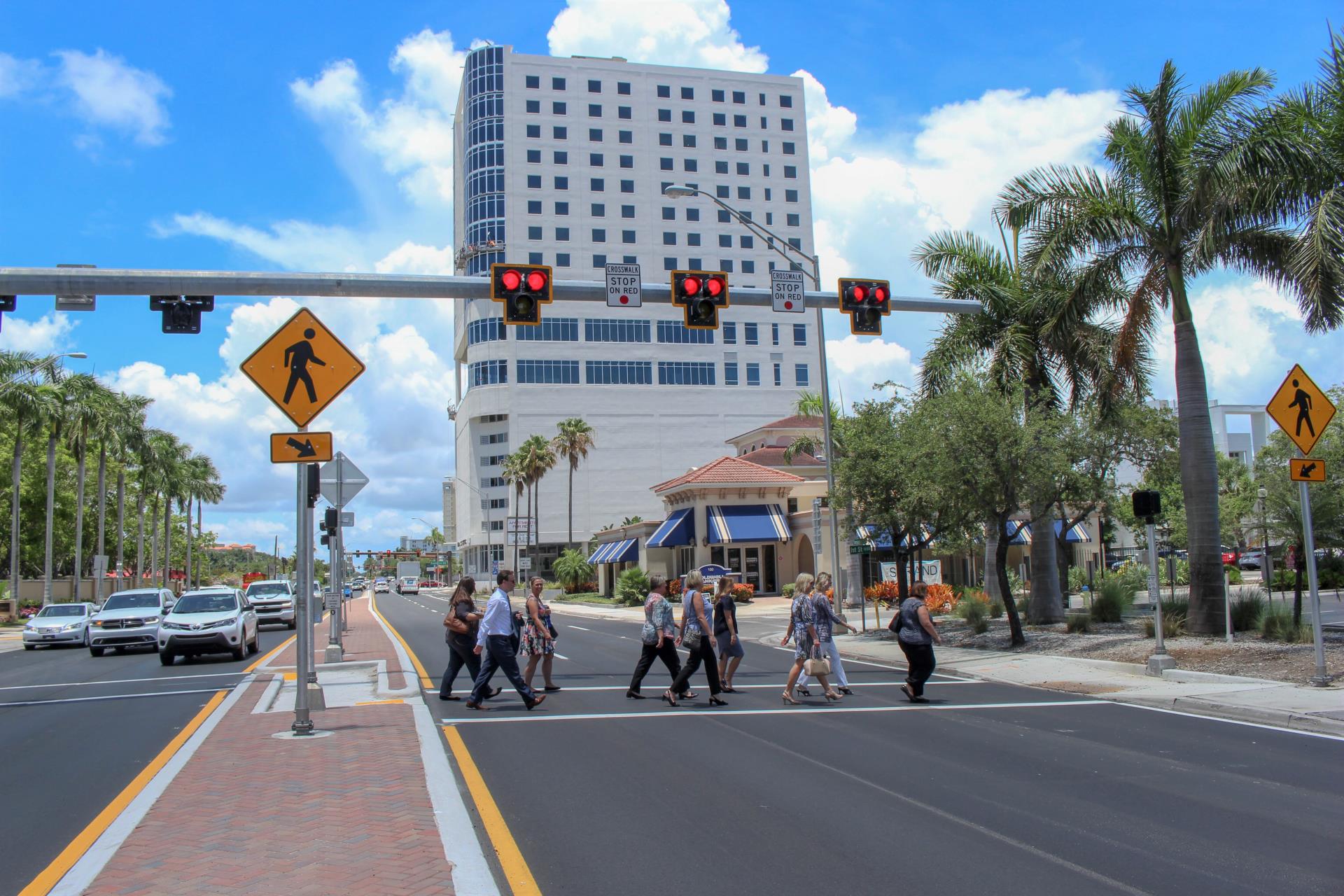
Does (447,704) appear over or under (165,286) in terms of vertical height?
under

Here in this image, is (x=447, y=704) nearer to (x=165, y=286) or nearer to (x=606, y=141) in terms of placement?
(x=165, y=286)

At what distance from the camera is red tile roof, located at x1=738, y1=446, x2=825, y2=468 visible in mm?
57653

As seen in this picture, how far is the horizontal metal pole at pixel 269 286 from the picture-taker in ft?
44.2

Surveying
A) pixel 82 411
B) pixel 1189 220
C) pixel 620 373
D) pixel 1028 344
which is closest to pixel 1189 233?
pixel 1189 220

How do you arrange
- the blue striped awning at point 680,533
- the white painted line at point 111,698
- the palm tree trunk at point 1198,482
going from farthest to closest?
1. the blue striped awning at point 680,533
2. the palm tree trunk at point 1198,482
3. the white painted line at point 111,698

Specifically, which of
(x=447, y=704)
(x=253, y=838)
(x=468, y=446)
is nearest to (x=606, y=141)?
(x=468, y=446)

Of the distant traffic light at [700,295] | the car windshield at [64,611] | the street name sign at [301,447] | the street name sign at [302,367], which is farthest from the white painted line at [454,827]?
the car windshield at [64,611]

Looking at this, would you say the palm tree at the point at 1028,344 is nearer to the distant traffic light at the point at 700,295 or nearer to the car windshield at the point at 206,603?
the distant traffic light at the point at 700,295

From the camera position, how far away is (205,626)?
2045cm

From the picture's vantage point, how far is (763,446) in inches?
2562

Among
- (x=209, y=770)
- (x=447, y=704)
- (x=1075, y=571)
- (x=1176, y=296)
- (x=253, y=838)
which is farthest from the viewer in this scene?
(x=1075, y=571)

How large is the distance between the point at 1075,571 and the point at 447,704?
1271 inches

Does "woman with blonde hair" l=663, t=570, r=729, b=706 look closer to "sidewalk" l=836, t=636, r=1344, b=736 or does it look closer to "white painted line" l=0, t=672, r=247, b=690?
"sidewalk" l=836, t=636, r=1344, b=736

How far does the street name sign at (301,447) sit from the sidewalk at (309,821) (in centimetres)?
281
